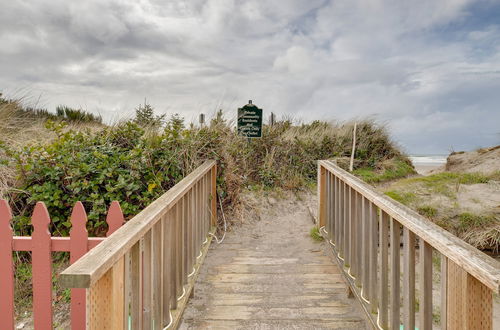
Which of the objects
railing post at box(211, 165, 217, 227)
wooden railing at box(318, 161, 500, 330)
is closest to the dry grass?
railing post at box(211, 165, 217, 227)

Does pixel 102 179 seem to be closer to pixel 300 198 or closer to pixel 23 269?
pixel 23 269

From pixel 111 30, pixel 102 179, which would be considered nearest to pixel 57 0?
pixel 111 30

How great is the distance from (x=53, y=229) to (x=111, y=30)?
4.85 metres

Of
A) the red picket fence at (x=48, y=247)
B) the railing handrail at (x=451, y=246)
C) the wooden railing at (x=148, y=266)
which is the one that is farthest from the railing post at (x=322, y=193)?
the red picket fence at (x=48, y=247)

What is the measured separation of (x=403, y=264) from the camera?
6.35 ft

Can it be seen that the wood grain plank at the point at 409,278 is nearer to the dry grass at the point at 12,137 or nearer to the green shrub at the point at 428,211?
the green shrub at the point at 428,211

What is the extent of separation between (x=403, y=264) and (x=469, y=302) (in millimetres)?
667

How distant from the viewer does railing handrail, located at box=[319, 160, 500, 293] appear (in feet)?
3.72

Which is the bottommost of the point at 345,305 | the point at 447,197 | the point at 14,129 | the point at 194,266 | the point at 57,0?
the point at 345,305

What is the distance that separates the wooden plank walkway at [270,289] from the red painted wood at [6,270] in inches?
45.4

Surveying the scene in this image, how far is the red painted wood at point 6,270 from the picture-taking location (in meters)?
2.32

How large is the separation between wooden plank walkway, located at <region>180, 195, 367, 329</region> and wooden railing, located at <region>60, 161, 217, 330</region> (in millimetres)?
252

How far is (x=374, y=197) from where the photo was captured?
229 cm

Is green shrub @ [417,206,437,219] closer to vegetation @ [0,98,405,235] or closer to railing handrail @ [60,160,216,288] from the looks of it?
vegetation @ [0,98,405,235]
